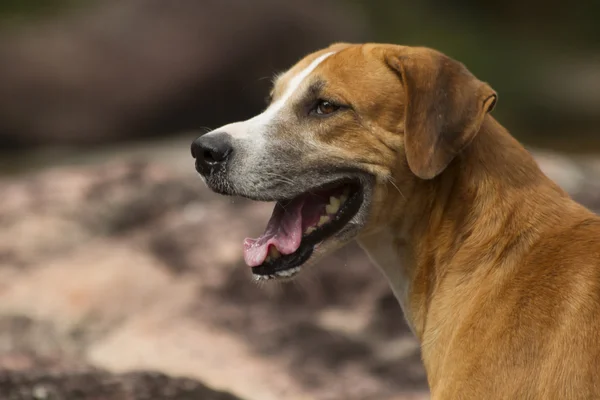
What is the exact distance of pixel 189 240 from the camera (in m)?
7.92

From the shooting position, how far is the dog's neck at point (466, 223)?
4.24 m

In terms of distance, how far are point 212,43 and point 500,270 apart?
12.1 metres

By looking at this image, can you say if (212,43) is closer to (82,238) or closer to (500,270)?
(82,238)

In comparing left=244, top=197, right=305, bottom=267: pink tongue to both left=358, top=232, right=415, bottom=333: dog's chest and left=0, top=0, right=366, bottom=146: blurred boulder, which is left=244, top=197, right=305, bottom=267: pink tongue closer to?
left=358, top=232, right=415, bottom=333: dog's chest

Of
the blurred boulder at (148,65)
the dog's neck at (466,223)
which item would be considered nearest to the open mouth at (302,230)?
the dog's neck at (466,223)

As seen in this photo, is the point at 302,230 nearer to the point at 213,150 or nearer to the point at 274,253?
the point at 274,253

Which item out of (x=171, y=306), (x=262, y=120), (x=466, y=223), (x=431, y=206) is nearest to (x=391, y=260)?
(x=431, y=206)

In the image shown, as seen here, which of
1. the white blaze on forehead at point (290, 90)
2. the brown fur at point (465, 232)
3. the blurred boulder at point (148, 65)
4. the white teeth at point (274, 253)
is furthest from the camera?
the blurred boulder at point (148, 65)

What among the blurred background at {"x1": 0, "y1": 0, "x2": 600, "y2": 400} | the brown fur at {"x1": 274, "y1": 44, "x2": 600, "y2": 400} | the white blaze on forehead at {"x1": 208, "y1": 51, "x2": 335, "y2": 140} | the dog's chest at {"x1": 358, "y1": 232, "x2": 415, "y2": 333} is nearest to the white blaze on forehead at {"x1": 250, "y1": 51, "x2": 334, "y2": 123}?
the white blaze on forehead at {"x1": 208, "y1": 51, "x2": 335, "y2": 140}

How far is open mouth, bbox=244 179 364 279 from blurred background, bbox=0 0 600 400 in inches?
44.4

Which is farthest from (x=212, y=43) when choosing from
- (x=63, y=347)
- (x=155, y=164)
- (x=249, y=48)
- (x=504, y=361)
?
(x=504, y=361)

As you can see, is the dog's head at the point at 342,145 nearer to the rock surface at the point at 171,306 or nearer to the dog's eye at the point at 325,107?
the dog's eye at the point at 325,107

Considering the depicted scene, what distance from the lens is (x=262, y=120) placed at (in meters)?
4.68

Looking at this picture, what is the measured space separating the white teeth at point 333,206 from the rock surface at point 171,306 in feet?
4.55
